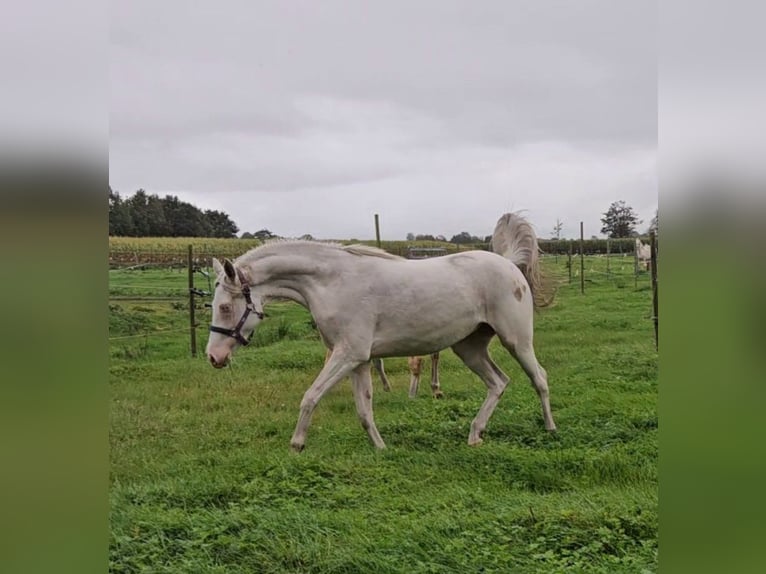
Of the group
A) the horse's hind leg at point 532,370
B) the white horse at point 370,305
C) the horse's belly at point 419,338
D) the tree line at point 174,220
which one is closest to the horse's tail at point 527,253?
the white horse at point 370,305

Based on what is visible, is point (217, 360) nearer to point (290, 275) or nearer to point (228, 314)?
point (228, 314)

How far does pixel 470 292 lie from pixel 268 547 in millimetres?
3030

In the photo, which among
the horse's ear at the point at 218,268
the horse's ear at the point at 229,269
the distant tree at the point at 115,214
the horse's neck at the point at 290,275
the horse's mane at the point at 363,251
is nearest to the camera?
the distant tree at the point at 115,214

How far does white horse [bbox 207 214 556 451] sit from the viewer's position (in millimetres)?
4801

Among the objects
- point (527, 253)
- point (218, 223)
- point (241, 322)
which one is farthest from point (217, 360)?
point (218, 223)

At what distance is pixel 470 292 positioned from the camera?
211 inches

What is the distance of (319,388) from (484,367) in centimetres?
178

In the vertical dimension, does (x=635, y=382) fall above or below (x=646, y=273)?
below

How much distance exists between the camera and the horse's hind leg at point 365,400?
16.4 ft

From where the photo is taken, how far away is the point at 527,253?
6219 millimetres

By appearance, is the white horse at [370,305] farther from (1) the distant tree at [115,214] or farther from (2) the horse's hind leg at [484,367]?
(1) the distant tree at [115,214]
